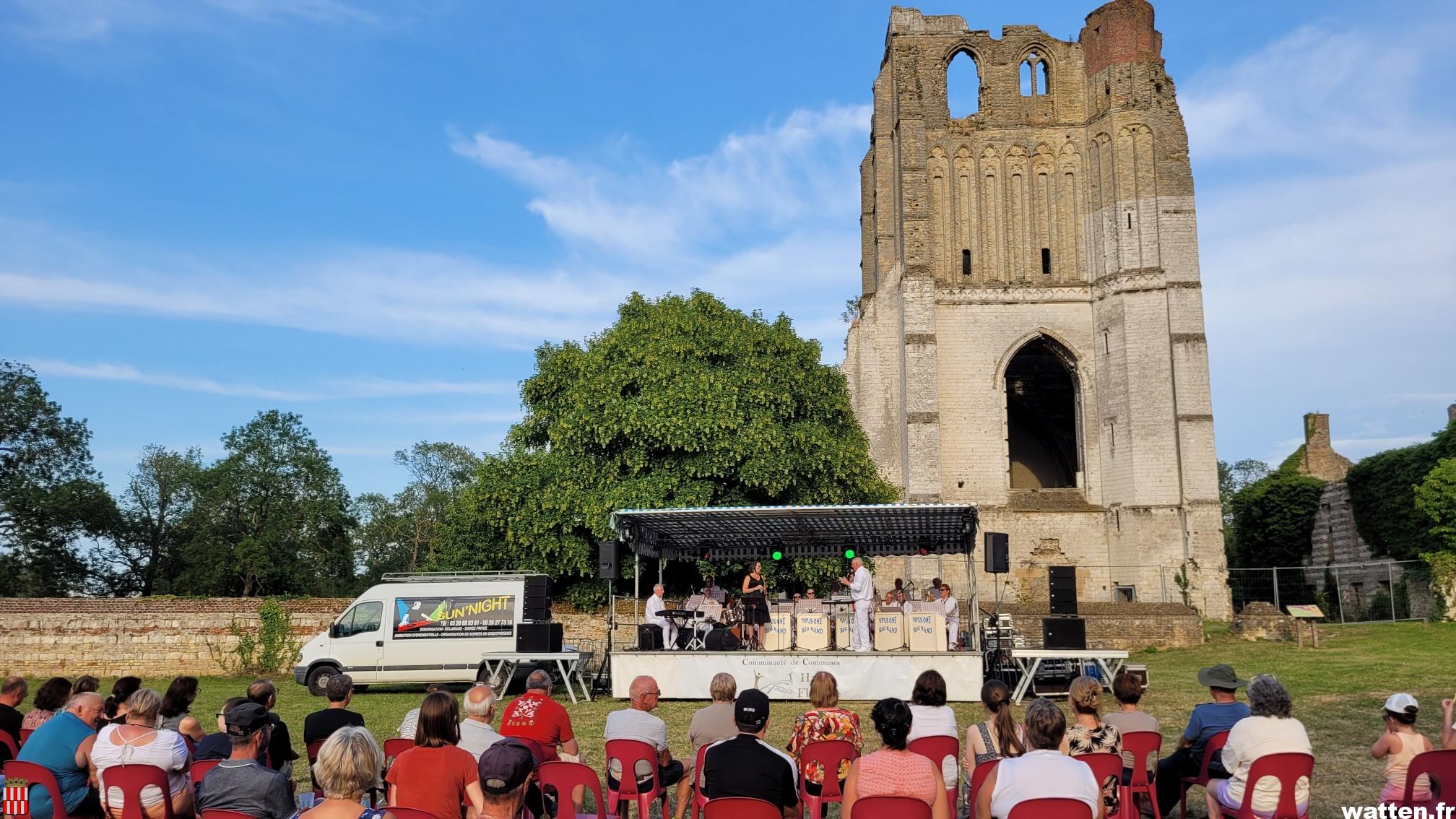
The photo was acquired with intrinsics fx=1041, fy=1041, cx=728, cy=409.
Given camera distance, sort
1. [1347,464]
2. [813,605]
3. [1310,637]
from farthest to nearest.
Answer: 1. [1347,464]
2. [1310,637]
3. [813,605]

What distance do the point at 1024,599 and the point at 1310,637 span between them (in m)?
9.71

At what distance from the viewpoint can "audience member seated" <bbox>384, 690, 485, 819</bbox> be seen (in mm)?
4773

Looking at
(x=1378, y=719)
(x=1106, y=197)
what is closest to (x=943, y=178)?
(x=1106, y=197)

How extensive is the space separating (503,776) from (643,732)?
2.09m

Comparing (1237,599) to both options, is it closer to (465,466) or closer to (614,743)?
(614,743)

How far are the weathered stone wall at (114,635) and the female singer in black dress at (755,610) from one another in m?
11.5

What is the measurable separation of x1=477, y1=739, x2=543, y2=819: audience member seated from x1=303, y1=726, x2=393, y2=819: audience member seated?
382 mm

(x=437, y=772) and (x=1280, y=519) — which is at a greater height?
(x=1280, y=519)

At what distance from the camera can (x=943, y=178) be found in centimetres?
3459

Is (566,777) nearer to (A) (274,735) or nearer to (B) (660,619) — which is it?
(A) (274,735)

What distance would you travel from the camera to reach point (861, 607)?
15.3m

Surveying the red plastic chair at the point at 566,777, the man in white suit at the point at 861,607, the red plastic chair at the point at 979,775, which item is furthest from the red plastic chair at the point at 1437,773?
the man in white suit at the point at 861,607

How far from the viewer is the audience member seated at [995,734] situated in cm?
555

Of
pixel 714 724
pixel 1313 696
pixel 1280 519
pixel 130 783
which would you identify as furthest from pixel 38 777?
pixel 1280 519
